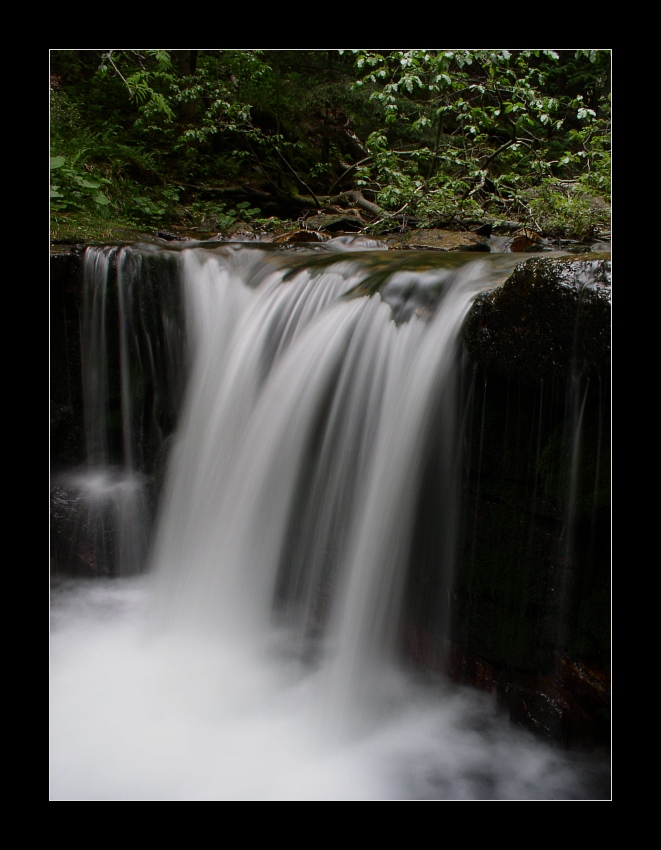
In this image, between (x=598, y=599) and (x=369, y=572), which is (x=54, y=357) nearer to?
(x=369, y=572)

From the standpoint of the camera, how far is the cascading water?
192cm

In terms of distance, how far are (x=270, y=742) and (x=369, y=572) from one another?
661 mm

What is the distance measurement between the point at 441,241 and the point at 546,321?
176cm

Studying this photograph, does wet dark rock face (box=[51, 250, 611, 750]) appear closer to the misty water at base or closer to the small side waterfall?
the misty water at base

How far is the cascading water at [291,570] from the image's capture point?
6.28ft

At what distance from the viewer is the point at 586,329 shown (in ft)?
5.57

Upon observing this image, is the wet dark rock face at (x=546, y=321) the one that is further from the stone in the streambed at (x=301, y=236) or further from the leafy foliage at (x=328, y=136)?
the stone in the streambed at (x=301, y=236)

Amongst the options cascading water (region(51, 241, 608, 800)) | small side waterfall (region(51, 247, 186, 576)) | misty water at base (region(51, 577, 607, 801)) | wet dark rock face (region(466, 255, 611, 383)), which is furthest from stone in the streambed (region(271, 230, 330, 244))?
misty water at base (region(51, 577, 607, 801))

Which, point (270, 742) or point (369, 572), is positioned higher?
point (369, 572)

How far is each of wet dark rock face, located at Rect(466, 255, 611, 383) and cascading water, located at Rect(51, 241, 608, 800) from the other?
0.46 feet
